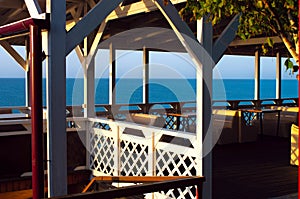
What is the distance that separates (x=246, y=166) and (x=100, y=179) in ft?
13.3

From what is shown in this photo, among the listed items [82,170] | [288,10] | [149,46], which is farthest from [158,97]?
[288,10]

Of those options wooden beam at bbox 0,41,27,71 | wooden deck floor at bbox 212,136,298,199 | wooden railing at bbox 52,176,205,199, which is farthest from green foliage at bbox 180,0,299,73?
wooden beam at bbox 0,41,27,71

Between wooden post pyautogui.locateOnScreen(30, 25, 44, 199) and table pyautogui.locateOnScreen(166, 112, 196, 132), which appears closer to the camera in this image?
wooden post pyautogui.locateOnScreen(30, 25, 44, 199)

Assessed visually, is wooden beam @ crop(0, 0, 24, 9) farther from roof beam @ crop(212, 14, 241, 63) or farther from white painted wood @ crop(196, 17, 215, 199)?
roof beam @ crop(212, 14, 241, 63)

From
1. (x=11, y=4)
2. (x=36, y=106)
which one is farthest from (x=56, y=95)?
(x=11, y=4)

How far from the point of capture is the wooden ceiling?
25.3ft

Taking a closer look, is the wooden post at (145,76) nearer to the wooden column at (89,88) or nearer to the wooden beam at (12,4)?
the wooden column at (89,88)

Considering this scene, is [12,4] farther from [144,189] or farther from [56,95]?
[144,189]

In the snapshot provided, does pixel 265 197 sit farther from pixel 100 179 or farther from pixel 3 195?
pixel 3 195

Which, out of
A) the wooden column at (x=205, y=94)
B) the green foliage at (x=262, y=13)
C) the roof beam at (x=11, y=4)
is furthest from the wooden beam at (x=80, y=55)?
the green foliage at (x=262, y=13)

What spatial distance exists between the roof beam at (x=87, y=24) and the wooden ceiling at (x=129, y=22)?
104cm

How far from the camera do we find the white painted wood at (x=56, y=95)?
15.4 ft

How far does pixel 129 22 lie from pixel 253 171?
508 cm

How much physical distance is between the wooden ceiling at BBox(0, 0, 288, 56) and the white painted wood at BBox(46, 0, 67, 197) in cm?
167
